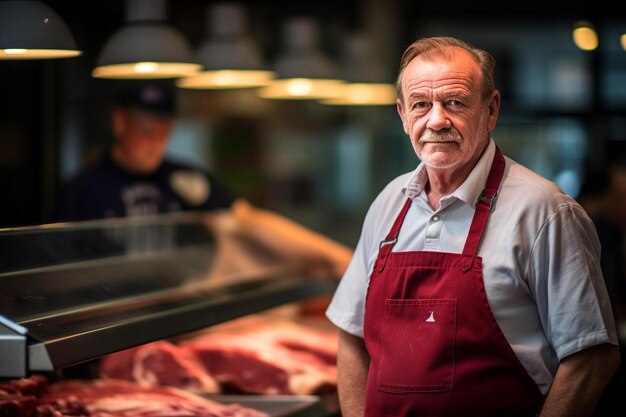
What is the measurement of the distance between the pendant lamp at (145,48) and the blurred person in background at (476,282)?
4.85 feet

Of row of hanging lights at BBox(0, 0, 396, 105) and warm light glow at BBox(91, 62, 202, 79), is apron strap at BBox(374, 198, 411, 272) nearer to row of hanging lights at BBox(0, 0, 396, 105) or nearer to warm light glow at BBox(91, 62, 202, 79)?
row of hanging lights at BBox(0, 0, 396, 105)

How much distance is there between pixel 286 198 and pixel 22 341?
21.1 feet

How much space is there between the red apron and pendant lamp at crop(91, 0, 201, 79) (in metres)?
1.67

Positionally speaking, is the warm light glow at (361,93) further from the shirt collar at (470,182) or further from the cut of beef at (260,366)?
the shirt collar at (470,182)

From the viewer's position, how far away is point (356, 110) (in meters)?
9.10

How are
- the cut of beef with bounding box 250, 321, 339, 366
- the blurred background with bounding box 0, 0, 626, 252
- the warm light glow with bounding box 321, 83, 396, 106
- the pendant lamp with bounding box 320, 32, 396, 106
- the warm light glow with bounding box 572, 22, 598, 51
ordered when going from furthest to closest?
1. the warm light glow with bounding box 572, 22, 598, 51
2. the blurred background with bounding box 0, 0, 626, 252
3. the warm light glow with bounding box 321, 83, 396, 106
4. the pendant lamp with bounding box 320, 32, 396, 106
5. the cut of beef with bounding box 250, 321, 339, 366

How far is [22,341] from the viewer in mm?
2648

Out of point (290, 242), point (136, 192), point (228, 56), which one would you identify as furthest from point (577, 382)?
point (136, 192)

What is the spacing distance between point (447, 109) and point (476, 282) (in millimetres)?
463

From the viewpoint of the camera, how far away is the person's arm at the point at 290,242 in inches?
225

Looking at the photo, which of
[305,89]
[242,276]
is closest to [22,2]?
[242,276]

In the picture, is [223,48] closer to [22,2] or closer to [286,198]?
[22,2]

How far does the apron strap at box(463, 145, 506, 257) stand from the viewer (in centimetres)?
277

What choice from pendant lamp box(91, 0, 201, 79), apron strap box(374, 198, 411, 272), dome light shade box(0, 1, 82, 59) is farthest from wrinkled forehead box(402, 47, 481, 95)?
pendant lamp box(91, 0, 201, 79)
